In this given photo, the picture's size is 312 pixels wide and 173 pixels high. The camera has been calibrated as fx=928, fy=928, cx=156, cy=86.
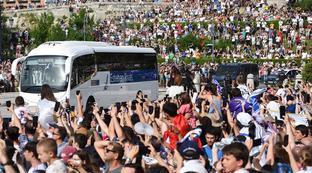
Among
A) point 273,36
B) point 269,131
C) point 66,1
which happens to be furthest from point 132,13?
point 269,131

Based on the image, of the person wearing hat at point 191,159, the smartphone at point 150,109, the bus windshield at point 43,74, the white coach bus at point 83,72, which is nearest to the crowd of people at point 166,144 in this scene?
the person wearing hat at point 191,159

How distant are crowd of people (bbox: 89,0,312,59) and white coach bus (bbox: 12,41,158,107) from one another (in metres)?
27.0

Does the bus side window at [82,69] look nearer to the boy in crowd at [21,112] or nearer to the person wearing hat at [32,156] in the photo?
the boy in crowd at [21,112]

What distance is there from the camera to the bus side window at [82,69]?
31.7 m

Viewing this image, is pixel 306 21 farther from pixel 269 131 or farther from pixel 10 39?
pixel 269 131

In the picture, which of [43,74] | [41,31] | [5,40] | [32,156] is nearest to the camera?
[32,156]

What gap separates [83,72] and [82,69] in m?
0.11

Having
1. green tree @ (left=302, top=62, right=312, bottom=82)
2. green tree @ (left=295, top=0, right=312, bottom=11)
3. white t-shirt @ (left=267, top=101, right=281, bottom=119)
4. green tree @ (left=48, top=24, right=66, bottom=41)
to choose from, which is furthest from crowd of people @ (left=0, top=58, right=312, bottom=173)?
green tree @ (left=295, top=0, right=312, bottom=11)

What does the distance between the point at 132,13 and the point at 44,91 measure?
6578 centimetres

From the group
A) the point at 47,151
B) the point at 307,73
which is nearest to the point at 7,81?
the point at 307,73

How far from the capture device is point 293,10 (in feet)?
251

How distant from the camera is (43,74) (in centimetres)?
3166

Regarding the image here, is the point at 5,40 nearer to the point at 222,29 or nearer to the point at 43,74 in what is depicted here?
the point at 222,29

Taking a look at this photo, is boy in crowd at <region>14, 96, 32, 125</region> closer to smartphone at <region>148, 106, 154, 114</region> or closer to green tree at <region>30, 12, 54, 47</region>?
smartphone at <region>148, 106, 154, 114</region>
